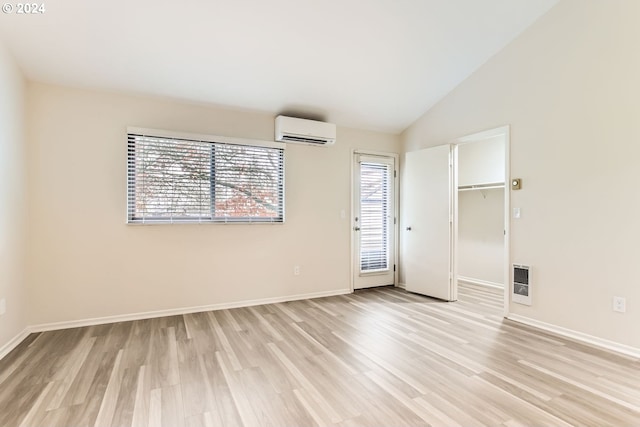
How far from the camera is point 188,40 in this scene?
2.98 m

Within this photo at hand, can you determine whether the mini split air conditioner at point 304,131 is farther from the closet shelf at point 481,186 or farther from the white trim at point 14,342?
the white trim at point 14,342

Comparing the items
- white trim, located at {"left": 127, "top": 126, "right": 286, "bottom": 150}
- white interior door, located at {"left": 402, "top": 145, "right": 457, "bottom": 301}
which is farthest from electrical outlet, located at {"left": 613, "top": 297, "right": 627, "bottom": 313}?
white trim, located at {"left": 127, "top": 126, "right": 286, "bottom": 150}

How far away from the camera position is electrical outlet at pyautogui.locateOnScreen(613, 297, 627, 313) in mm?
2758

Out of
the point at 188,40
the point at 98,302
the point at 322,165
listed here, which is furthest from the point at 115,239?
the point at 322,165

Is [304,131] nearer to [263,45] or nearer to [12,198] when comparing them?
[263,45]

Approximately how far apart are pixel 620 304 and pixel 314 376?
271 cm

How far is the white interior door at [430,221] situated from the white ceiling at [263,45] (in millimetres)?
1067

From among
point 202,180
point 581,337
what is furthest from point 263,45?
point 581,337

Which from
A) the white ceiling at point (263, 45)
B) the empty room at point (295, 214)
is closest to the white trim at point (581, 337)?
the empty room at point (295, 214)

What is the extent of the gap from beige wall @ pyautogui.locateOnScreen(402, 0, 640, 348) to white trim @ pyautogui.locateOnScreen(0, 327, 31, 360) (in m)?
4.86

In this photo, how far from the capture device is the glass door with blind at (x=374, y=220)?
4.95 m

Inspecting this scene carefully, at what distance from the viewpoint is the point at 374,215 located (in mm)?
5078

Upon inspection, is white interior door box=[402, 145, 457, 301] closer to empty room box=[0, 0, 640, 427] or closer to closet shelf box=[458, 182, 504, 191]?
empty room box=[0, 0, 640, 427]

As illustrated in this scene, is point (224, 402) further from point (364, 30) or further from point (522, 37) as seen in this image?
point (522, 37)
